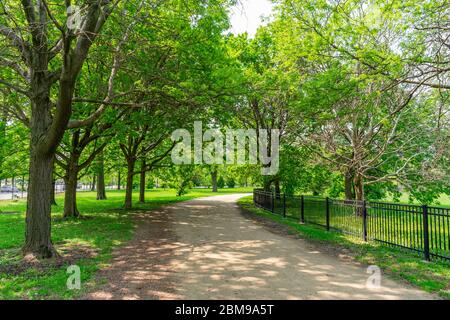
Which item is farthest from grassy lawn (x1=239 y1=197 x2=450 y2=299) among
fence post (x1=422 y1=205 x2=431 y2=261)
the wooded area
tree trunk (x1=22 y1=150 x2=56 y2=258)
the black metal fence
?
tree trunk (x1=22 y1=150 x2=56 y2=258)

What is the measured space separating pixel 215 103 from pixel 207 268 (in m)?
6.38

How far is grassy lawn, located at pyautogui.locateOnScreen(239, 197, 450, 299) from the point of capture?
18.4 ft

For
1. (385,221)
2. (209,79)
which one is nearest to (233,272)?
(385,221)

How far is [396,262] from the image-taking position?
7.06 metres

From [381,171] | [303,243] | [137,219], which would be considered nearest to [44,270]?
[303,243]

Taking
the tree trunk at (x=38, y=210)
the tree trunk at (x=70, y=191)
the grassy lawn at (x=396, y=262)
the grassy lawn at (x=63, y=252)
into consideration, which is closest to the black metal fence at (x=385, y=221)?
the grassy lawn at (x=396, y=262)

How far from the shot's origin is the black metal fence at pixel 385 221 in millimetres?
7340

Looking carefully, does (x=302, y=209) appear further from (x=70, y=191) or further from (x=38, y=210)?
(x=70, y=191)

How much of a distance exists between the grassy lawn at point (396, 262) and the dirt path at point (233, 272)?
0.46 meters

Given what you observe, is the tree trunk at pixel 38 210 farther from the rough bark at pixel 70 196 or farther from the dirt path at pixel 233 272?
the rough bark at pixel 70 196

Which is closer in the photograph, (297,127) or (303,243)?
(303,243)

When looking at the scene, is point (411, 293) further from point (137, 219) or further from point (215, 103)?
point (137, 219)

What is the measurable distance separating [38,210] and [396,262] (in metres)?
8.66

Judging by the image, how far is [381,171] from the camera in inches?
669
